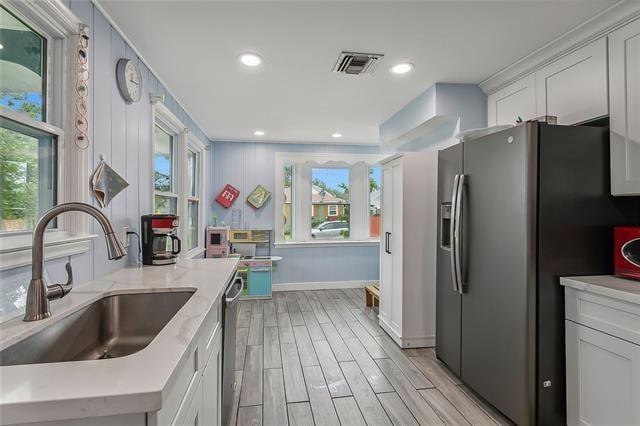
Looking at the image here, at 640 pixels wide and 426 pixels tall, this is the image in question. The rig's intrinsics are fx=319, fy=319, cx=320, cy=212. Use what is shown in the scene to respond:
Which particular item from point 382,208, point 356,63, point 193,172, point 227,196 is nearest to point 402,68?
point 356,63

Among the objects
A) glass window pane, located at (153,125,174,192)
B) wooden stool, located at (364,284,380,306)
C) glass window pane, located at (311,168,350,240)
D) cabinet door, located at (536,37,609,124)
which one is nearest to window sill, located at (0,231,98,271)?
glass window pane, located at (153,125,174,192)

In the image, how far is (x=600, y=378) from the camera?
1.65m

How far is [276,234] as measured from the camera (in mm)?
5195

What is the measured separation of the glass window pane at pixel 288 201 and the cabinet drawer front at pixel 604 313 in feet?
13.2

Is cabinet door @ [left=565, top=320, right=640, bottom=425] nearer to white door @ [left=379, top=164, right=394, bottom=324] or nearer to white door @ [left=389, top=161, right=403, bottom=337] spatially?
white door @ [left=389, top=161, right=403, bottom=337]

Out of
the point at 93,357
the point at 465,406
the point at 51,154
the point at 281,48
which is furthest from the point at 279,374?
the point at 281,48

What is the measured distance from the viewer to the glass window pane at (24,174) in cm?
119

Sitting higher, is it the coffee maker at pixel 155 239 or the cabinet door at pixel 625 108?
the cabinet door at pixel 625 108

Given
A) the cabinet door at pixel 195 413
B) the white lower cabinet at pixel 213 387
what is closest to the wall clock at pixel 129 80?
the white lower cabinet at pixel 213 387

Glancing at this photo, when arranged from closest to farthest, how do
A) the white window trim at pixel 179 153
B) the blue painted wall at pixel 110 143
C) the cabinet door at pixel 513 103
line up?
1. the blue painted wall at pixel 110 143
2. the cabinet door at pixel 513 103
3. the white window trim at pixel 179 153

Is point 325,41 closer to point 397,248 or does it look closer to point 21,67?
point 21,67

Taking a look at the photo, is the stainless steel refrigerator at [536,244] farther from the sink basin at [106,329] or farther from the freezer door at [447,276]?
the sink basin at [106,329]

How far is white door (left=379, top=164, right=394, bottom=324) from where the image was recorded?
3.28 metres

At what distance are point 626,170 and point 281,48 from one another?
2217 mm
